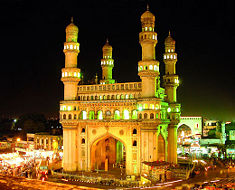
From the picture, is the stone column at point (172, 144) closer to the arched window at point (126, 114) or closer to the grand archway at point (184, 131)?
the arched window at point (126, 114)

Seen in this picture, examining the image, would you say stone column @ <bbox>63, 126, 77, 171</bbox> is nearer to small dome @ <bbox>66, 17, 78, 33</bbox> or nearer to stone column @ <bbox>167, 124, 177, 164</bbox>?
stone column @ <bbox>167, 124, 177, 164</bbox>

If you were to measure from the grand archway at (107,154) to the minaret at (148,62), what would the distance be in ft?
36.7

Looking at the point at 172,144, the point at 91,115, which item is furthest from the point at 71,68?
the point at 172,144

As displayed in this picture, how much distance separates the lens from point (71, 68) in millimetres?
44688

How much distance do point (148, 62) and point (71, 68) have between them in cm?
1310

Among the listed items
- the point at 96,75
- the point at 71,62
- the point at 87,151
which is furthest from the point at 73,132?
the point at 96,75

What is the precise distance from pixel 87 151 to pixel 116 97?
986cm

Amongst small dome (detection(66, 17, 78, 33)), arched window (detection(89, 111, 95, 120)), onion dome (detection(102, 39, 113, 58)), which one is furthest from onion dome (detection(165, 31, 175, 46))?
arched window (detection(89, 111, 95, 120))

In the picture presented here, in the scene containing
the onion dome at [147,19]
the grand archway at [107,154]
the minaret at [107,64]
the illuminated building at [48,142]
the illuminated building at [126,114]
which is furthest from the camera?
the illuminated building at [48,142]

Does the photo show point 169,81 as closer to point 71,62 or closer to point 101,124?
point 101,124

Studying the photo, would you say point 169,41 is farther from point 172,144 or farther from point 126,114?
point 172,144

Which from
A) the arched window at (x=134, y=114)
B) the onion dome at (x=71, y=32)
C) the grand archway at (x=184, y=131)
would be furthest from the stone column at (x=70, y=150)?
the grand archway at (x=184, y=131)

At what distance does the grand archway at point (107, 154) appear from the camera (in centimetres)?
4416

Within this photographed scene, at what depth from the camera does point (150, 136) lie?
38.8 m
